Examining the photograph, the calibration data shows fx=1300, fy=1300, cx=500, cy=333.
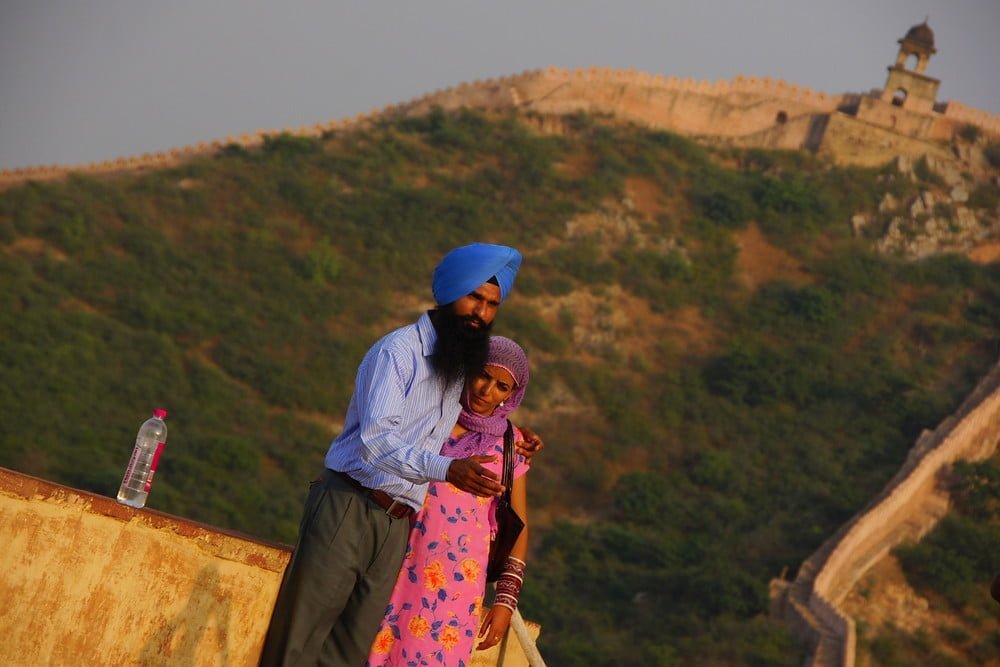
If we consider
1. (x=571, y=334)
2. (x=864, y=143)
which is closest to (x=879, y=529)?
(x=571, y=334)

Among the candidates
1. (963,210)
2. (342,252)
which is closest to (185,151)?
(342,252)

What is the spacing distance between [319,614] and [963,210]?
Result: 96.8 ft

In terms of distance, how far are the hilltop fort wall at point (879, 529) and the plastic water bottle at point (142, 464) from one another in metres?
10.3

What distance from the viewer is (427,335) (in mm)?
2957

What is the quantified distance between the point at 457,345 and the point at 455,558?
497 millimetres

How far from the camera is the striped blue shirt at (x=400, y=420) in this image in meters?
2.73

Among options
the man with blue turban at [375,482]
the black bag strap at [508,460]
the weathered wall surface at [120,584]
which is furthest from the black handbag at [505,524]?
the weathered wall surface at [120,584]

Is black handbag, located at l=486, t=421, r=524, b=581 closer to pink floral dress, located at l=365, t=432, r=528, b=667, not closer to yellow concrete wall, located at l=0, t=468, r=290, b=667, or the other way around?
pink floral dress, located at l=365, t=432, r=528, b=667

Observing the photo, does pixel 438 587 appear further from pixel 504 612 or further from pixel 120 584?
pixel 120 584

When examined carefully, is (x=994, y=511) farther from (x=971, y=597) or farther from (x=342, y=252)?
(x=342, y=252)

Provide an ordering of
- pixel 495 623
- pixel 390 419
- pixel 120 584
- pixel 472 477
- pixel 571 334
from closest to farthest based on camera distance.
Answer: pixel 472 477, pixel 390 419, pixel 495 623, pixel 120 584, pixel 571 334

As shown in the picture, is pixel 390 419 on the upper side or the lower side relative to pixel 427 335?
lower

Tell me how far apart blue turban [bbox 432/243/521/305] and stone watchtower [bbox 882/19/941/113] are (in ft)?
102

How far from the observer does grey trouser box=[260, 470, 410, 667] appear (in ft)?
9.27
